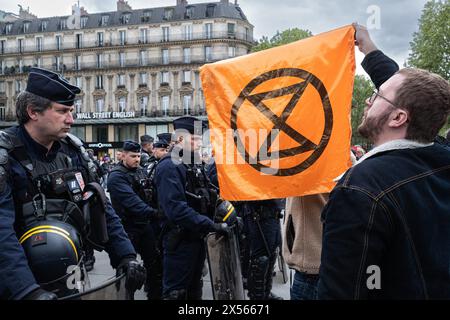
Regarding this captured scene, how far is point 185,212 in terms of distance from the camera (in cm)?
391

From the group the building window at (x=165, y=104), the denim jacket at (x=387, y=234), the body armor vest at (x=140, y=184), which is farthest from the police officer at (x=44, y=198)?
the building window at (x=165, y=104)

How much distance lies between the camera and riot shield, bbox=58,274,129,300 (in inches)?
66.5

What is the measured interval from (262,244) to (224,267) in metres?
1.63

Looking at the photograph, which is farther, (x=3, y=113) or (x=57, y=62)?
(x=57, y=62)

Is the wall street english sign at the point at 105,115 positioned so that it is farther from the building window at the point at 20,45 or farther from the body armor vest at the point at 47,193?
the body armor vest at the point at 47,193

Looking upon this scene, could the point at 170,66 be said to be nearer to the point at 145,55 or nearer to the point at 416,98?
the point at 145,55

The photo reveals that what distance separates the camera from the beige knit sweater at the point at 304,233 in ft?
9.25

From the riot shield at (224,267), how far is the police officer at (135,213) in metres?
1.80

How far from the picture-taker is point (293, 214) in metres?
3.03

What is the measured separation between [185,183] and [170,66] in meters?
48.4

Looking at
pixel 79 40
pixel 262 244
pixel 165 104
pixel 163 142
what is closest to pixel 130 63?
pixel 165 104

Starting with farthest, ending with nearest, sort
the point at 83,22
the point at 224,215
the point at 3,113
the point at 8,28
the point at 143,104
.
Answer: the point at 8,28 → the point at 83,22 → the point at 3,113 → the point at 143,104 → the point at 224,215

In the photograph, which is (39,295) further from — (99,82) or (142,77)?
(99,82)

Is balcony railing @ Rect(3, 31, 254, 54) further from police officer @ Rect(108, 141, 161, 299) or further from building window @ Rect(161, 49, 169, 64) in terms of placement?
police officer @ Rect(108, 141, 161, 299)
